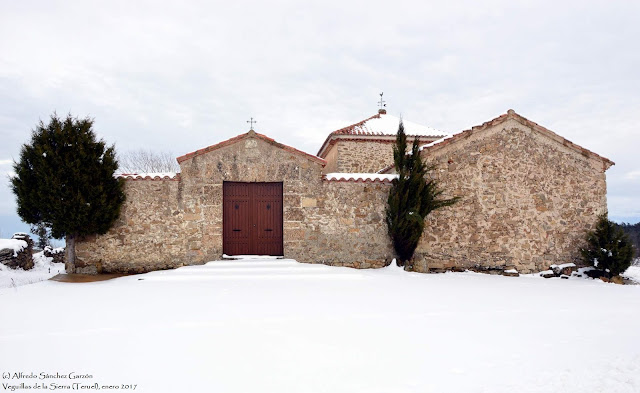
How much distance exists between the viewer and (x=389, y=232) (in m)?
10.6

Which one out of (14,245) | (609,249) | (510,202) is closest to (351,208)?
(510,202)

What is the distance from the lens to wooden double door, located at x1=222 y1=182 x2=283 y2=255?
10461mm

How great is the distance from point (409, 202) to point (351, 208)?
1.46m

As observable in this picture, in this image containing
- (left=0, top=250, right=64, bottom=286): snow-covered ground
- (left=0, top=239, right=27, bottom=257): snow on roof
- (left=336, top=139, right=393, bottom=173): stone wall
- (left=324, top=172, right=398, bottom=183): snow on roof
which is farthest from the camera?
(left=336, top=139, right=393, bottom=173): stone wall

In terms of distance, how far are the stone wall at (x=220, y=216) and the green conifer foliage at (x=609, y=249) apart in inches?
206

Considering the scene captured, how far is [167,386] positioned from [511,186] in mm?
10101

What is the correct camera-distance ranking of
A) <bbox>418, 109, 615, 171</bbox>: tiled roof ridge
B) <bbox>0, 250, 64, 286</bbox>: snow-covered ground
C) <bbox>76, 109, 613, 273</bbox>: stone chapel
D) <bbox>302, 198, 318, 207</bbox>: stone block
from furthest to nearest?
1. <bbox>418, 109, 615, 171</bbox>: tiled roof ridge
2. <bbox>0, 250, 64, 286</bbox>: snow-covered ground
3. <bbox>302, 198, 318, 207</bbox>: stone block
4. <bbox>76, 109, 613, 273</bbox>: stone chapel

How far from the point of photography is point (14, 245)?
13281mm

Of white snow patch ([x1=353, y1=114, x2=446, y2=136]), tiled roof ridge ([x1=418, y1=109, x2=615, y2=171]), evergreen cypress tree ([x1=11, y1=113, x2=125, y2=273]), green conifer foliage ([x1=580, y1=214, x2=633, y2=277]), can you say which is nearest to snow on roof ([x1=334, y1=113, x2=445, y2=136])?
white snow patch ([x1=353, y1=114, x2=446, y2=136])

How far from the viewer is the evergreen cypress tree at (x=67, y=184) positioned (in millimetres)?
9359

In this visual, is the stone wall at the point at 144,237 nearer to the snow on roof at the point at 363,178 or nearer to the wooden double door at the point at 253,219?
the wooden double door at the point at 253,219

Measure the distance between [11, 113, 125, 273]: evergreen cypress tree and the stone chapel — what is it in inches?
17.7

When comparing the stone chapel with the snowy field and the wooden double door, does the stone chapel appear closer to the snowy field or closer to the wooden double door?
the wooden double door

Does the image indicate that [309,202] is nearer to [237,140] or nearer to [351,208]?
[351,208]
